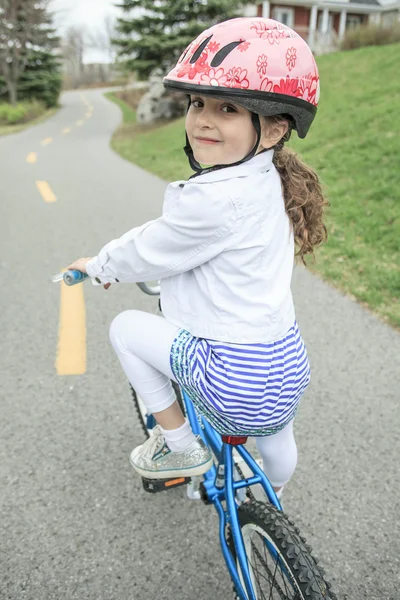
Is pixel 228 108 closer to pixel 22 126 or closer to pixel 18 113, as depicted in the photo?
pixel 22 126

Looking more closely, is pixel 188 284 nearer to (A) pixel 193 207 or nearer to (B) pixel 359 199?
(A) pixel 193 207

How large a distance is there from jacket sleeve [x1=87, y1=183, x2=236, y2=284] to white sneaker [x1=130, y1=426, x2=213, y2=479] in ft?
2.41

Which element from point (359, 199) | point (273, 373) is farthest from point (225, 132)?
point (359, 199)

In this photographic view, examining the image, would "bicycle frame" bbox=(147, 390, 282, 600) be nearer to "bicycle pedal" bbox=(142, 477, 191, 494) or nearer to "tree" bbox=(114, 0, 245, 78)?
"bicycle pedal" bbox=(142, 477, 191, 494)

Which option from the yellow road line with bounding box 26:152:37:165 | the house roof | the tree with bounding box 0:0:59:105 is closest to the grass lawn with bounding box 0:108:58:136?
the tree with bounding box 0:0:59:105

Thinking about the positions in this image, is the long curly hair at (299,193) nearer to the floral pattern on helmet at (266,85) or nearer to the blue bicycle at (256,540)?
the floral pattern on helmet at (266,85)

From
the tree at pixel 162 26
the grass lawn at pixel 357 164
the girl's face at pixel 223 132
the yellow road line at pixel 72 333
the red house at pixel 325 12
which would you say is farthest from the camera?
the red house at pixel 325 12

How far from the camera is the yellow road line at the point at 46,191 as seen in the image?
8648 millimetres

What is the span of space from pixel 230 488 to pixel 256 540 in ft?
0.61

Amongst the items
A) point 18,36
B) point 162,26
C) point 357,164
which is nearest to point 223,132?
point 357,164

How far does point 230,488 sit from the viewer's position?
1.80 meters

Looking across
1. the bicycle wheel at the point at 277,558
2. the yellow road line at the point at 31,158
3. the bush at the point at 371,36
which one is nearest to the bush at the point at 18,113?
the yellow road line at the point at 31,158

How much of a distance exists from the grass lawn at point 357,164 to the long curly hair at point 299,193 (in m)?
0.36

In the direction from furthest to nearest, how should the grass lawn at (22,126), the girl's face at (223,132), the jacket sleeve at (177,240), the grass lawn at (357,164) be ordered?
1. the grass lawn at (22,126)
2. the grass lawn at (357,164)
3. the girl's face at (223,132)
4. the jacket sleeve at (177,240)
